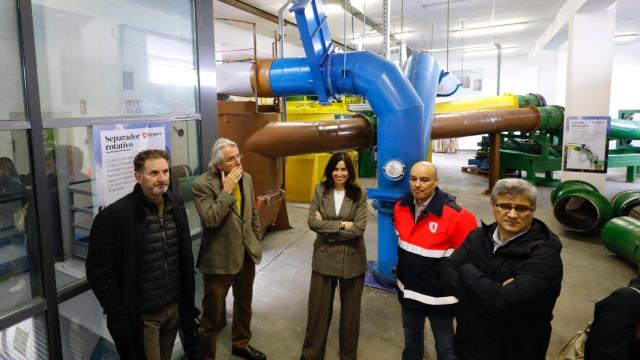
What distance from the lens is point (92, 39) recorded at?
1760 millimetres

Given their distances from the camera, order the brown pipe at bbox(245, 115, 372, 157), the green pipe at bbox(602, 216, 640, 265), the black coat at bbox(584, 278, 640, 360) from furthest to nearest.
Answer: the green pipe at bbox(602, 216, 640, 265) < the brown pipe at bbox(245, 115, 372, 157) < the black coat at bbox(584, 278, 640, 360)

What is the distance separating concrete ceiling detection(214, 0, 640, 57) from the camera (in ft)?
21.7

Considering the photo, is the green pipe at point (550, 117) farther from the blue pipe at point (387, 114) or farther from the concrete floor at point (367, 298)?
the blue pipe at point (387, 114)

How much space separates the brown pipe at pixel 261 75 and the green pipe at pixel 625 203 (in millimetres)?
4322

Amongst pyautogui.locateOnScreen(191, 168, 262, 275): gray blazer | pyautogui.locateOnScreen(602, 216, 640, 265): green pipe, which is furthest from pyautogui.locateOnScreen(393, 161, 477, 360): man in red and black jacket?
pyautogui.locateOnScreen(602, 216, 640, 265): green pipe

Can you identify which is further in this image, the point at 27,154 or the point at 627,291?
the point at 27,154

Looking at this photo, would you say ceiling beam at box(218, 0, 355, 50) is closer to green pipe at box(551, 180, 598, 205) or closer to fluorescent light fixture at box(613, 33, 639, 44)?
green pipe at box(551, 180, 598, 205)

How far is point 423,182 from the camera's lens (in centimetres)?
193

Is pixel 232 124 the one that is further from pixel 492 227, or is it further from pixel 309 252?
pixel 492 227

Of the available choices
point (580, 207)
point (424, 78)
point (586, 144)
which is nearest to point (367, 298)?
point (424, 78)

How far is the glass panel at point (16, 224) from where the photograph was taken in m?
1.45

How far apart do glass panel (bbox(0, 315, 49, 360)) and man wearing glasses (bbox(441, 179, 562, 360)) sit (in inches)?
67.7

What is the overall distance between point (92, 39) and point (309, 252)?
125 inches

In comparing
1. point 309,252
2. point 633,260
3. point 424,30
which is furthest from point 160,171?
point 424,30
